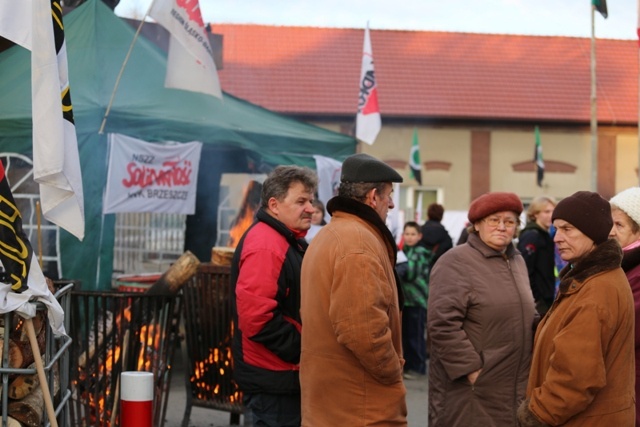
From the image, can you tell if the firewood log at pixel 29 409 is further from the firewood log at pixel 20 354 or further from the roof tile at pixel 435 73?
the roof tile at pixel 435 73

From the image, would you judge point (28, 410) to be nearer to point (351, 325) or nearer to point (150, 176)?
point (351, 325)

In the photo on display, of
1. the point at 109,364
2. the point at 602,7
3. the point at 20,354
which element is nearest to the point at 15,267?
the point at 20,354

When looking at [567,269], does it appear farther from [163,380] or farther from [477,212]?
[163,380]

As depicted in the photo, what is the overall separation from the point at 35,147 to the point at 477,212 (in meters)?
2.41

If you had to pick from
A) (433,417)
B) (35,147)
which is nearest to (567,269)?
(433,417)

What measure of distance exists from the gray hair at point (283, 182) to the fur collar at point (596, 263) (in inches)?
61.3

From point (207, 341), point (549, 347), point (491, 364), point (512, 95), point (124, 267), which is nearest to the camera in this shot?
point (549, 347)

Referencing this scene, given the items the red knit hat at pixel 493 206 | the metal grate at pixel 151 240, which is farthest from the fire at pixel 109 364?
the metal grate at pixel 151 240

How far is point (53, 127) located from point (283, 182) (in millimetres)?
1372

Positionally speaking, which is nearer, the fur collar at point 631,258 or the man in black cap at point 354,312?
the man in black cap at point 354,312

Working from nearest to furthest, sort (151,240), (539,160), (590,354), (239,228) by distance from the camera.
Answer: (590,354) → (239,228) → (151,240) → (539,160)

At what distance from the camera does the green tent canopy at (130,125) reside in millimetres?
10289

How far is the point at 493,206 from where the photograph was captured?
5426mm

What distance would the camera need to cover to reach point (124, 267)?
12.5m
